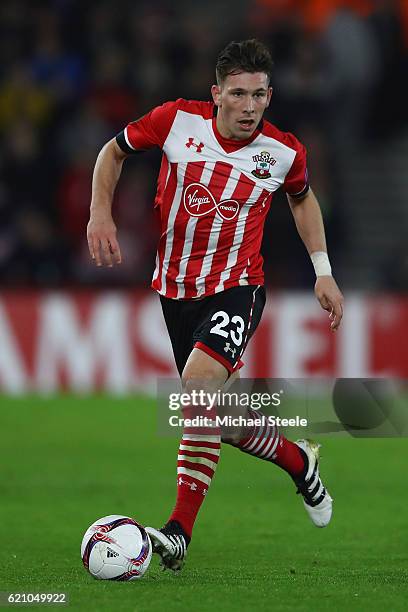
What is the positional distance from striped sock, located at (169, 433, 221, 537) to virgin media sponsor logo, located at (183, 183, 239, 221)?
1.02 meters

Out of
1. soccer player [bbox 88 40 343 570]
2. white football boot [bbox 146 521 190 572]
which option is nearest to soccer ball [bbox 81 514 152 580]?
white football boot [bbox 146 521 190 572]

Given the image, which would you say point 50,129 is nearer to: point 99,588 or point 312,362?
point 312,362

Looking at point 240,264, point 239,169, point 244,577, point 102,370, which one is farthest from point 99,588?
point 102,370

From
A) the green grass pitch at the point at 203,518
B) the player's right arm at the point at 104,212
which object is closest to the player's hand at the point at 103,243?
the player's right arm at the point at 104,212

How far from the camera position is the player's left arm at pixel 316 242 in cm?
588

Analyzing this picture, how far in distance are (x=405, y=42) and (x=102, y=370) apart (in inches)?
207

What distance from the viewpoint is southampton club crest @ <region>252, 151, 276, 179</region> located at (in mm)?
6008

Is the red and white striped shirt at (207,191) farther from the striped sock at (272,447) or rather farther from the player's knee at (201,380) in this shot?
the striped sock at (272,447)

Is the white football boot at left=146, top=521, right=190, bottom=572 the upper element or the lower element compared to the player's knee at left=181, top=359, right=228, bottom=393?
lower

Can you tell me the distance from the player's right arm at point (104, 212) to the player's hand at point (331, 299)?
3.10 ft

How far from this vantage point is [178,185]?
19.6 ft

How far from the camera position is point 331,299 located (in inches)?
230

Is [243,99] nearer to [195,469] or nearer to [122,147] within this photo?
[122,147]

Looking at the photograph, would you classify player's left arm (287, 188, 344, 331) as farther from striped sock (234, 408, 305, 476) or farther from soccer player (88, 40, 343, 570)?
striped sock (234, 408, 305, 476)
